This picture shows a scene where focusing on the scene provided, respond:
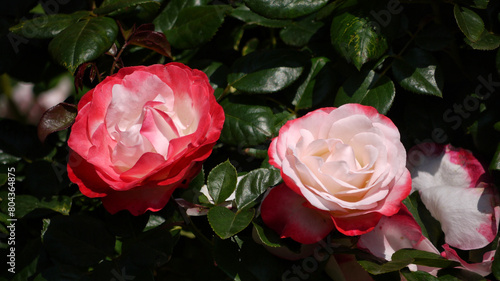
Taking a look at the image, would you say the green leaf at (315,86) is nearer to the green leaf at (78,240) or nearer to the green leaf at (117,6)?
the green leaf at (117,6)

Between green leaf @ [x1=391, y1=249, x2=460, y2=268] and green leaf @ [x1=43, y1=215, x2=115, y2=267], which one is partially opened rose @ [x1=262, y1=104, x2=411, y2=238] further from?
green leaf @ [x1=43, y1=215, x2=115, y2=267]

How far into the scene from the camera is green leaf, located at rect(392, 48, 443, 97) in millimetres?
782

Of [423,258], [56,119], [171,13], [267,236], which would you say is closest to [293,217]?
[267,236]

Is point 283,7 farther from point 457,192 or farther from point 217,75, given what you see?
point 457,192

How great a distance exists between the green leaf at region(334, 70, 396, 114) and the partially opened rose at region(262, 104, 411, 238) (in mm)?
151

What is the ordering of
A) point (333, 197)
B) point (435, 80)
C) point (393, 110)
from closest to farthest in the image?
point (333, 197) < point (435, 80) < point (393, 110)

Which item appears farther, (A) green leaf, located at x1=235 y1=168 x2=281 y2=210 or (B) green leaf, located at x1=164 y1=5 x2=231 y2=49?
(B) green leaf, located at x1=164 y1=5 x2=231 y2=49

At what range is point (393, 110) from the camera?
0.91m

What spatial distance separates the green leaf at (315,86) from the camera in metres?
0.85

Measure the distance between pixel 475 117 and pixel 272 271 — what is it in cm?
47

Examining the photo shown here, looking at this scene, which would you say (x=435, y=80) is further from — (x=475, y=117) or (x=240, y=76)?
(x=240, y=76)

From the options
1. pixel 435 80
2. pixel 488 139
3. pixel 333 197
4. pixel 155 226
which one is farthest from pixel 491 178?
pixel 155 226

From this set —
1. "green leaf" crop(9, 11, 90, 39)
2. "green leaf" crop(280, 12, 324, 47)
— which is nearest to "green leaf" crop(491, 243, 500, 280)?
"green leaf" crop(280, 12, 324, 47)

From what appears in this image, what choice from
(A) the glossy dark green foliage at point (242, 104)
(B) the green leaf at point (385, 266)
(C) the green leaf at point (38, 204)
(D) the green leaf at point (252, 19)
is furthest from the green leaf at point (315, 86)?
(C) the green leaf at point (38, 204)
